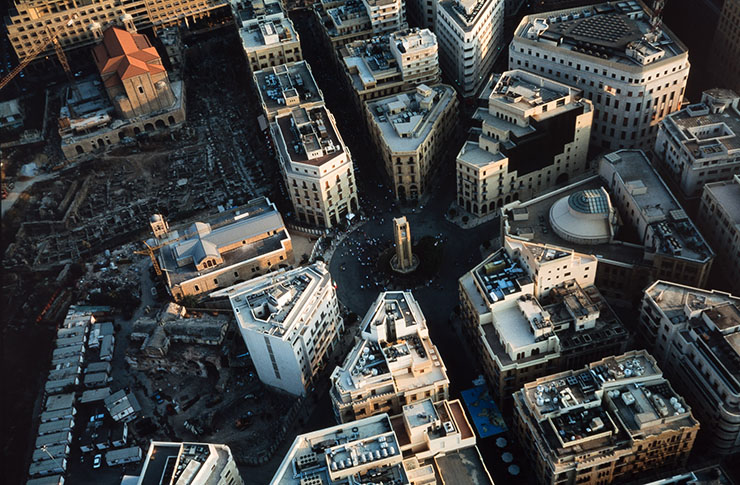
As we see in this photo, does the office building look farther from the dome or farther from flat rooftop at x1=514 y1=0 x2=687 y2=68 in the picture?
the dome

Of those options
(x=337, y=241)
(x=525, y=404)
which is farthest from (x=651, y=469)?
(x=337, y=241)

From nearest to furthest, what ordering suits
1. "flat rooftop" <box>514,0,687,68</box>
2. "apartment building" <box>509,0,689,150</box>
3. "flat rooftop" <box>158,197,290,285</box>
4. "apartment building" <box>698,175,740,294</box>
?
"apartment building" <box>698,175,740,294</box>, "flat rooftop" <box>158,197,290,285</box>, "apartment building" <box>509,0,689,150</box>, "flat rooftop" <box>514,0,687,68</box>

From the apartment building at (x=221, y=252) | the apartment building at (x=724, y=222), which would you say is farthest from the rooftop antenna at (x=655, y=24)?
the apartment building at (x=221, y=252)

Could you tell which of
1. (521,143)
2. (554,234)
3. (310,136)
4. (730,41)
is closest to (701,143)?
(521,143)

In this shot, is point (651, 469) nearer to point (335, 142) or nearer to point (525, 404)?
point (525, 404)

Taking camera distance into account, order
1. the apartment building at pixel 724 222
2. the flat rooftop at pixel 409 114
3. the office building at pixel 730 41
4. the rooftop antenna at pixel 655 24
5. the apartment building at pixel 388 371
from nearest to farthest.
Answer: the apartment building at pixel 388 371
the apartment building at pixel 724 222
the rooftop antenna at pixel 655 24
the flat rooftop at pixel 409 114
the office building at pixel 730 41

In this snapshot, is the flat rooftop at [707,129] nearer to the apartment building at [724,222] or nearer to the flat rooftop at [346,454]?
the apartment building at [724,222]

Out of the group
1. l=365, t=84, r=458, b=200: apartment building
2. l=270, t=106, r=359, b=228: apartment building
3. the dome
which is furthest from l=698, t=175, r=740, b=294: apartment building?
l=270, t=106, r=359, b=228: apartment building
